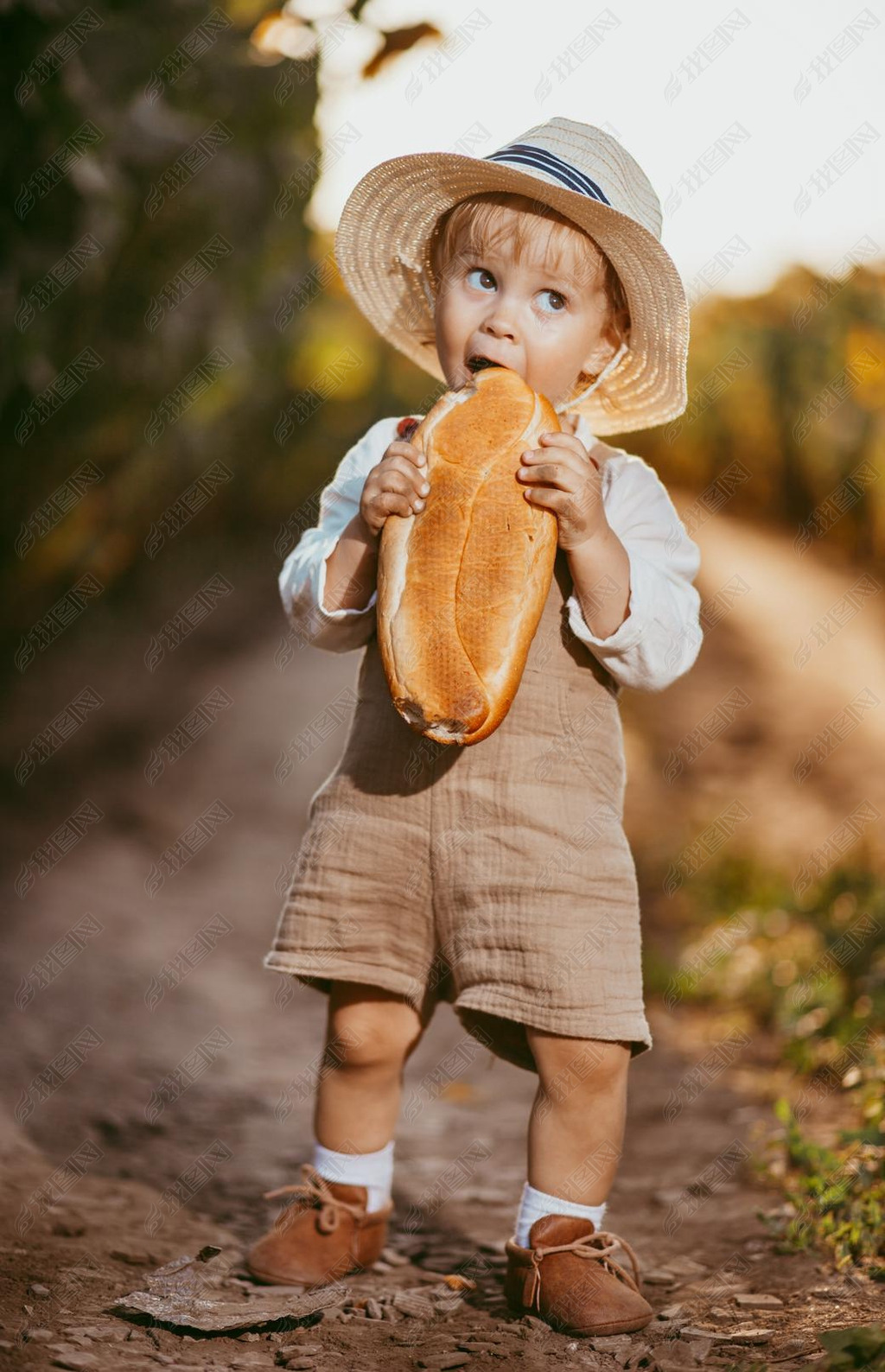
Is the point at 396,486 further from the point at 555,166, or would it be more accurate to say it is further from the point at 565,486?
the point at 555,166

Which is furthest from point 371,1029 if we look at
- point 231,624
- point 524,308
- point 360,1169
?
point 231,624

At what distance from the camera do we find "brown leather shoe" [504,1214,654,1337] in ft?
8.18

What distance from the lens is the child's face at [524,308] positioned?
2639 millimetres

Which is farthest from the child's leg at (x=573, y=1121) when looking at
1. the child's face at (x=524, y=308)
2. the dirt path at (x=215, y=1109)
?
the child's face at (x=524, y=308)

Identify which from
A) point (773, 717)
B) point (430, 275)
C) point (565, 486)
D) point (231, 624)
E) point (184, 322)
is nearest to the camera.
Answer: point (565, 486)

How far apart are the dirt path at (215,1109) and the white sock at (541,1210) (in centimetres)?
17

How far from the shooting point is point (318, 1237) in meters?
2.76

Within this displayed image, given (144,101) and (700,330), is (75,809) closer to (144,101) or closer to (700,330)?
(144,101)

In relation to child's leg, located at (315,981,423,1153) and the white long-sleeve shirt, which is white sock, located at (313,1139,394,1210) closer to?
child's leg, located at (315,981,423,1153)

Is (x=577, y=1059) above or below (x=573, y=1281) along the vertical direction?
above

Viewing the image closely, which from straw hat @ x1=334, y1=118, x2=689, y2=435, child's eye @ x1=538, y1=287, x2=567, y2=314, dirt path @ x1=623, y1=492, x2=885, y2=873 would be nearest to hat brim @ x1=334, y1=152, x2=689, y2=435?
straw hat @ x1=334, y1=118, x2=689, y2=435

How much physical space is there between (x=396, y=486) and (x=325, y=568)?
28 centimetres

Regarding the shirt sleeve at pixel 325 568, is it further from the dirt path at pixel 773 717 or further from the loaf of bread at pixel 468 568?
the dirt path at pixel 773 717

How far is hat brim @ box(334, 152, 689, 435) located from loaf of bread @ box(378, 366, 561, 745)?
0.35 m
